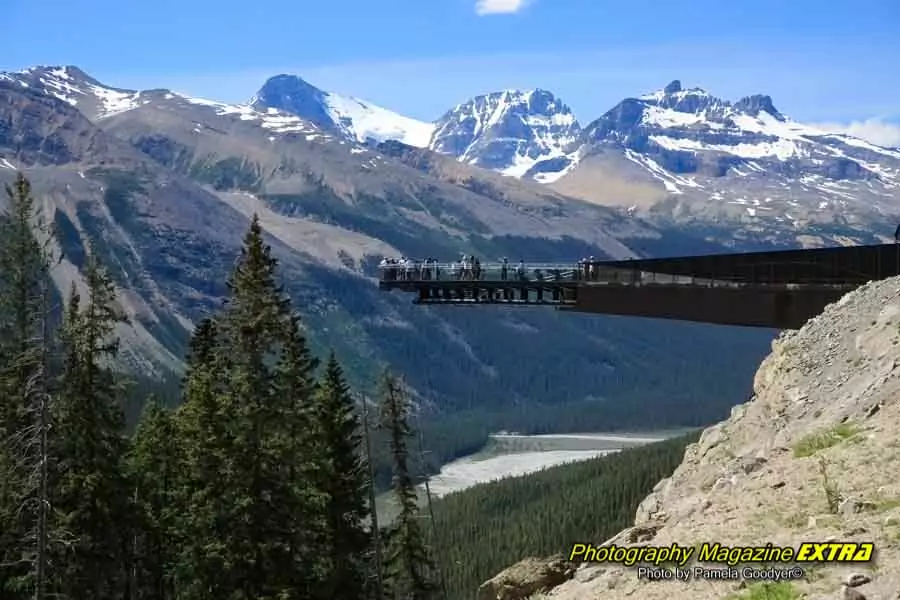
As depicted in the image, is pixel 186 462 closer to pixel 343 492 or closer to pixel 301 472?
pixel 301 472

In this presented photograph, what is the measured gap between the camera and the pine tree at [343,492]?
112 ft

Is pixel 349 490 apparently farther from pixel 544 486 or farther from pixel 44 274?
pixel 544 486

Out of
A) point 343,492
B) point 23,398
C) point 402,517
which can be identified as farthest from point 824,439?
point 402,517

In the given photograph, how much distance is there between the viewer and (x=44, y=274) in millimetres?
27391

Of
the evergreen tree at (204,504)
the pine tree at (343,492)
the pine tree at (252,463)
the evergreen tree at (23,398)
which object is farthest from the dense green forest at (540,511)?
the pine tree at (252,463)

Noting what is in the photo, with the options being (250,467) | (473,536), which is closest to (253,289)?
(250,467)

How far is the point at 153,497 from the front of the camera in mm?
37812

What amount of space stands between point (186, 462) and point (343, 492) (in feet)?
21.3

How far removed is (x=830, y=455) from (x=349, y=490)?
20807mm

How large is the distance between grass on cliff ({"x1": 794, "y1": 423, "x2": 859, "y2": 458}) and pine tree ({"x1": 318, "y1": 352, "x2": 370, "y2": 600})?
18.5 meters

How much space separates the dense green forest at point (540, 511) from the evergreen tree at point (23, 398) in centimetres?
7566

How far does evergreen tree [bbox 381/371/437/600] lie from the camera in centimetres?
4072

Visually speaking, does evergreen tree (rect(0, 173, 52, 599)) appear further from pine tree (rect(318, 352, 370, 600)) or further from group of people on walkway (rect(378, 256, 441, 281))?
group of people on walkway (rect(378, 256, 441, 281))

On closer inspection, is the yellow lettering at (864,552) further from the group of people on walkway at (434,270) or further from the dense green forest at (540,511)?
the dense green forest at (540,511)
